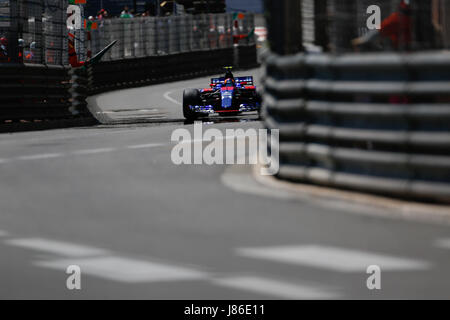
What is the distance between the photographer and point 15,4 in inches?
926

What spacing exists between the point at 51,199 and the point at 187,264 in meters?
3.81

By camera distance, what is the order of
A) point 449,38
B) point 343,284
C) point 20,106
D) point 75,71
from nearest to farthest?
point 343,284, point 449,38, point 20,106, point 75,71

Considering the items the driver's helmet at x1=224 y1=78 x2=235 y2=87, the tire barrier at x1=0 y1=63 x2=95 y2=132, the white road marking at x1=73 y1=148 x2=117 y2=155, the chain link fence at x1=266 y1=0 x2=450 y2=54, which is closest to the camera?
the chain link fence at x1=266 y1=0 x2=450 y2=54

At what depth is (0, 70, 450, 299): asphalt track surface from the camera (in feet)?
22.5

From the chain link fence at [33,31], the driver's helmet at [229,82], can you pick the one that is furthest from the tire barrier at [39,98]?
the driver's helmet at [229,82]

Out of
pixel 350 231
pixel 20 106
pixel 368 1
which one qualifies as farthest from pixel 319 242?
pixel 20 106

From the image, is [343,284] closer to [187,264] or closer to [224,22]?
[187,264]

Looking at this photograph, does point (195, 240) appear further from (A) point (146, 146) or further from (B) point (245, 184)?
(A) point (146, 146)

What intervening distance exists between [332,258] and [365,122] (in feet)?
10.2

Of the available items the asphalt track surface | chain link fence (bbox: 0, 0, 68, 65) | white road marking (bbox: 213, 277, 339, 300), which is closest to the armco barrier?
chain link fence (bbox: 0, 0, 68, 65)

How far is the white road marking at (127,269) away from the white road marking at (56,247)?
220 millimetres

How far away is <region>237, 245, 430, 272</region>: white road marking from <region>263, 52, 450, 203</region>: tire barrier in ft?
6.34

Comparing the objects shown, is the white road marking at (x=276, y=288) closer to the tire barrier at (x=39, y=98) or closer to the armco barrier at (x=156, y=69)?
the tire barrier at (x=39, y=98)

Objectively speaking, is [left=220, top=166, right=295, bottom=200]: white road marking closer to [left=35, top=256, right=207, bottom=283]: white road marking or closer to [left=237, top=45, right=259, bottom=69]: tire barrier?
[left=35, top=256, right=207, bottom=283]: white road marking
